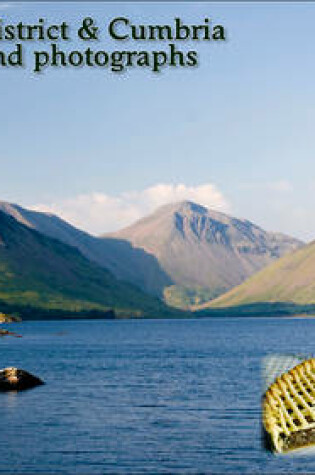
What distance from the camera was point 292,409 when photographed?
8.74 meters

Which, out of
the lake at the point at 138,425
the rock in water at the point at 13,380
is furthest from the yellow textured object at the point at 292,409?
the rock in water at the point at 13,380

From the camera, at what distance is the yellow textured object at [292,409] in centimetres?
842

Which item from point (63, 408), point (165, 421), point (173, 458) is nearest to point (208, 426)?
point (165, 421)

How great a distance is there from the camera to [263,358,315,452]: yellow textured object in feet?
27.6

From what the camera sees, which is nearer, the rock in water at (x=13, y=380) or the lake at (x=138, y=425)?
the lake at (x=138, y=425)

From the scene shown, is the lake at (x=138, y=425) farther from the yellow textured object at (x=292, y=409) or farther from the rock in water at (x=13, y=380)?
the yellow textured object at (x=292, y=409)

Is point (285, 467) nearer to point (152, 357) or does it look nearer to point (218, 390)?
point (218, 390)

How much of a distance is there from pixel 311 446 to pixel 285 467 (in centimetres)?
3671

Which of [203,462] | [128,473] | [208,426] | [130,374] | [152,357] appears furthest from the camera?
[152,357]

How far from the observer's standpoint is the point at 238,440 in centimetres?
5109

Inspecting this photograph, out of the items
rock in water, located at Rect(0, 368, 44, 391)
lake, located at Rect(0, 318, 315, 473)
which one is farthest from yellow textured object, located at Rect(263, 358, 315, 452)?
rock in water, located at Rect(0, 368, 44, 391)

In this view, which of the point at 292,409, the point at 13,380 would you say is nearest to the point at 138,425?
the point at 13,380

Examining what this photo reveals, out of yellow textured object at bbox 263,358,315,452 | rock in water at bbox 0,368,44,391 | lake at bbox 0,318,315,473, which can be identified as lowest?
lake at bbox 0,318,315,473

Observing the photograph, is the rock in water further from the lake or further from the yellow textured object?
the yellow textured object
